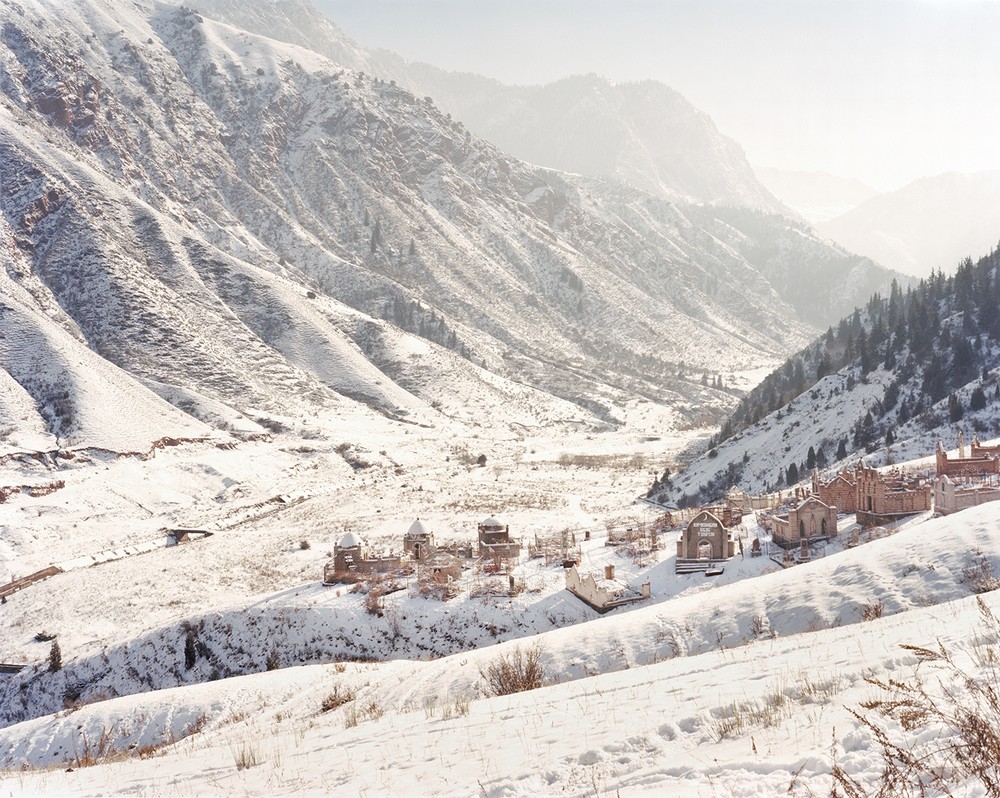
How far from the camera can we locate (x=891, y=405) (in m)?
73.4

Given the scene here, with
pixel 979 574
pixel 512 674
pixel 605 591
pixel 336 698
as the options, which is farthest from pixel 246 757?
pixel 605 591

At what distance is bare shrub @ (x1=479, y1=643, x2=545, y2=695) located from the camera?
647 inches

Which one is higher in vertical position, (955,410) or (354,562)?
(955,410)

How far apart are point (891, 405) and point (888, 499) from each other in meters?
40.1

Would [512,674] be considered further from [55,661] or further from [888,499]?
[888,499]

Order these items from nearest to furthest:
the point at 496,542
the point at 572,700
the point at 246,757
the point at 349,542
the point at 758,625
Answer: the point at 246,757 → the point at 572,700 → the point at 758,625 → the point at 349,542 → the point at 496,542

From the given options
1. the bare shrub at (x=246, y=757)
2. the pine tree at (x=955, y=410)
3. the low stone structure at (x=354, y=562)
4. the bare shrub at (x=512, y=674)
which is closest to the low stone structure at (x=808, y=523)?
the low stone structure at (x=354, y=562)

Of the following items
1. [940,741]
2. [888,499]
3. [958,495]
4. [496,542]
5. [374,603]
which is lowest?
[374,603]

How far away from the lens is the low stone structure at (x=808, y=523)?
38.2 meters

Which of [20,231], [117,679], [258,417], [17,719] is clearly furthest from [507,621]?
[20,231]

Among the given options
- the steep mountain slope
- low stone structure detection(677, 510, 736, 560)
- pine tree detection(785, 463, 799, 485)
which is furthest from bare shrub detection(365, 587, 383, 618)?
pine tree detection(785, 463, 799, 485)

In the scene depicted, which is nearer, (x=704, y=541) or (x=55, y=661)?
(x=55, y=661)

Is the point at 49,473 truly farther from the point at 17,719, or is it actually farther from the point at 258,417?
the point at 17,719

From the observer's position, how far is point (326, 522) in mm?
64688
